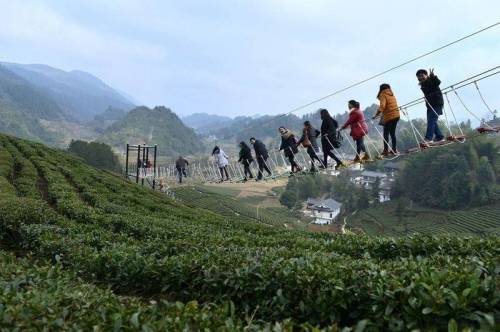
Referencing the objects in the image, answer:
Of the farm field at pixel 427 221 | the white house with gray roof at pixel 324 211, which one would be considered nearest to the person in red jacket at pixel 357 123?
the farm field at pixel 427 221

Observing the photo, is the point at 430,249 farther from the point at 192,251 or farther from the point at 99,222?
the point at 99,222

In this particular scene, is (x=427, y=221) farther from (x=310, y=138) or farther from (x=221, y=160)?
(x=310, y=138)

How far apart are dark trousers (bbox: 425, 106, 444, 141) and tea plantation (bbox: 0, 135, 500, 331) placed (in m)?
4.05

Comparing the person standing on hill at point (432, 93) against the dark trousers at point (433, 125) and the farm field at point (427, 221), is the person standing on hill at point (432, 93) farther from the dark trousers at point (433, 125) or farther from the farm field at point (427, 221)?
the farm field at point (427, 221)

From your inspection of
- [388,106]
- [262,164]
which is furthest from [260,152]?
[388,106]

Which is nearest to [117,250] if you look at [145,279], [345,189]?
[145,279]

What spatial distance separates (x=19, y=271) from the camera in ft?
23.9

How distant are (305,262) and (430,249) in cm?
358

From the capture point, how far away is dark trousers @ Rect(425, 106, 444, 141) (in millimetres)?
12367

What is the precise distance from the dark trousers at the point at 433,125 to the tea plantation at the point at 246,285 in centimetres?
405

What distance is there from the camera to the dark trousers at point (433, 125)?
12.4m

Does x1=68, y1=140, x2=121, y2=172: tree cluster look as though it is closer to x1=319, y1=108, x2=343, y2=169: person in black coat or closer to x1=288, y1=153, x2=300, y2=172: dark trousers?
x1=288, y1=153, x2=300, y2=172: dark trousers

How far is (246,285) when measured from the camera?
6852 millimetres

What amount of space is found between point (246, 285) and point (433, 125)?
8562 mm
